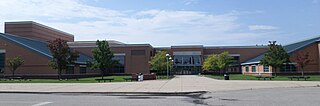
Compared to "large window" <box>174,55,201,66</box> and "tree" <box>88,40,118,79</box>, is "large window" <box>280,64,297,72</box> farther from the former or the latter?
"large window" <box>174,55,201,66</box>

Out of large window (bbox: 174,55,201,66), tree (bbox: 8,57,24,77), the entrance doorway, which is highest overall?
large window (bbox: 174,55,201,66)

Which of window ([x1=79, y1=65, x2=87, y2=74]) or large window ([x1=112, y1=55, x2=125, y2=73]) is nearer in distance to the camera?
window ([x1=79, y1=65, x2=87, y2=74])

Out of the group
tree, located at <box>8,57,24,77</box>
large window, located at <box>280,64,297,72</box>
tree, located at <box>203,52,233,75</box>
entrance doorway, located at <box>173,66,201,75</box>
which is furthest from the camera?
entrance doorway, located at <box>173,66,201,75</box>

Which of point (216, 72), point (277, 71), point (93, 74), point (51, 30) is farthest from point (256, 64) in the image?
point (51, 30)

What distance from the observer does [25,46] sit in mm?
61031

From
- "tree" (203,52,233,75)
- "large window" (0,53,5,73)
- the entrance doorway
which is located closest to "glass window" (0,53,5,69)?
"large window" (0,53,5,73)

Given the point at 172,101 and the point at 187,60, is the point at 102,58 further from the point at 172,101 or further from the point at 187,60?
the point at 187,60

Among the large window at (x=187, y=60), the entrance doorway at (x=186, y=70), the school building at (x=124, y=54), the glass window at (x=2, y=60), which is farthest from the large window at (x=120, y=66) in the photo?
the glass window at (x=2, y=60)

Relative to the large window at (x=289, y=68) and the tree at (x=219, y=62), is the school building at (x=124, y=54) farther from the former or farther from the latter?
the tree at (x=219, y=62)

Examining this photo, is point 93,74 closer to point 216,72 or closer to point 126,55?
point 126,55

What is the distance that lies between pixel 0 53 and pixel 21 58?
552 cm

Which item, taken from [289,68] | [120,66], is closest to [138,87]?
[289,68]

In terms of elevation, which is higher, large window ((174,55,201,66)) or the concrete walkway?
large window ((174,55,201,66))

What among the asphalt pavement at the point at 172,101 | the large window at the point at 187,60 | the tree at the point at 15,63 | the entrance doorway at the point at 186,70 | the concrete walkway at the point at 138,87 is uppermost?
the large window at the point at 187,60
